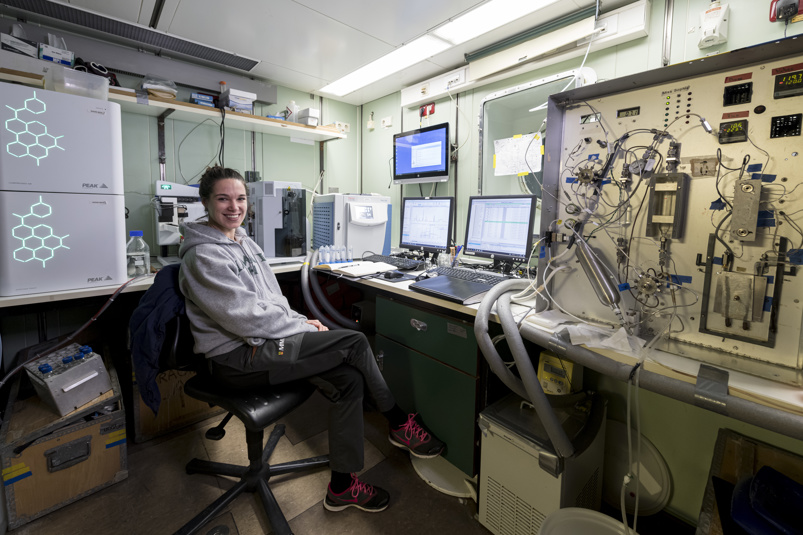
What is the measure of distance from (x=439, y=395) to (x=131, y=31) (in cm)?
270

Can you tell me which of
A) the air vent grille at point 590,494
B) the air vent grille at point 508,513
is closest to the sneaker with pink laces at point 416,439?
the air vent grille at point 508,513

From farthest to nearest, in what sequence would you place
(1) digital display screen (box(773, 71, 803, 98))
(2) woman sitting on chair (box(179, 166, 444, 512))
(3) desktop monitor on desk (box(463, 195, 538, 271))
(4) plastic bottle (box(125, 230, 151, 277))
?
(4) plastic bottle (box(125, 230, 151, 277)) → (3) desktop monitor on desk (box(463, 195, 538, 271)) → (2) woman sitting on chair (box(179, 166, 444, 512)) → (1) digital display screen (box(773, 71, 803, 98))

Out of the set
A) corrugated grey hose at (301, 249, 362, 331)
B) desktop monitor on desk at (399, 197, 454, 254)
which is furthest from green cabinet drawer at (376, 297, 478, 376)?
desktop monitor on desk at (399, 197, 454, 254)

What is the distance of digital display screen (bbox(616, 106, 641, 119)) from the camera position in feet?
3.63

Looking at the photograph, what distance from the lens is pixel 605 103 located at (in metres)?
1.17

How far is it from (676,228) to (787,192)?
23 centimetres

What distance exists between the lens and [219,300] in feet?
4.26

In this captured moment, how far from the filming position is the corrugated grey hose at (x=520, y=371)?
113 centimetres

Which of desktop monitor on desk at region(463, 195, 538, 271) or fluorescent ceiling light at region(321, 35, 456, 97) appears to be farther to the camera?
fluorescent ceiling light at region(321, 35, 456, 97)

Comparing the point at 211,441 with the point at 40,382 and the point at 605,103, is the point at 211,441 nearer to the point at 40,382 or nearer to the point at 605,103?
the point at 40,382

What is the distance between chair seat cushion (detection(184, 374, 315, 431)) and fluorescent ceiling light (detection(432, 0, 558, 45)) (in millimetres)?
2041

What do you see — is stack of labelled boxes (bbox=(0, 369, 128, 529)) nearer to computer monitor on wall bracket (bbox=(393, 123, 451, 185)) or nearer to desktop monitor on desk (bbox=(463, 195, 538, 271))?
desktop monitor on desk (bbox=(463, 195, 538, 271))

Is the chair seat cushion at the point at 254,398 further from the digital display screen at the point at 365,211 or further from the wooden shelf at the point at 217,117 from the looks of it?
the wooden shelf at the point at 217,117

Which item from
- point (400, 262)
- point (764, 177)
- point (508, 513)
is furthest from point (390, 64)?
point (508, 513)
